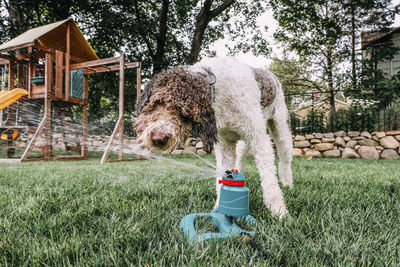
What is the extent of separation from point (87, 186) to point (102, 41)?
12.4 metres

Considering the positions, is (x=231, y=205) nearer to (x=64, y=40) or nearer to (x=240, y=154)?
(x=240, y=154)

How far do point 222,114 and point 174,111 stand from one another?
25.8 inches

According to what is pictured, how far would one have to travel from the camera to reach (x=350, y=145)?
8945 millimetres

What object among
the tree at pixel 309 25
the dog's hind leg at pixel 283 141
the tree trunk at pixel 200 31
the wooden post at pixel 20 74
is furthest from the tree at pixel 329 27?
the wooden post at pixel 20 74

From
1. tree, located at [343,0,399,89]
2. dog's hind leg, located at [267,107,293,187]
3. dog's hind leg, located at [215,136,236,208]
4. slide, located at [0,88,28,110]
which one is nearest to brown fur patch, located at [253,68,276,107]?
dog's hind leg, located at [267,107,293,187]

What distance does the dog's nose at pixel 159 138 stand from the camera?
125 centimetres

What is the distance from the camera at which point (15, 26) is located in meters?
11.3

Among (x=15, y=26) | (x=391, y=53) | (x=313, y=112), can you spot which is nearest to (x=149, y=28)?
(x=15, y=26)

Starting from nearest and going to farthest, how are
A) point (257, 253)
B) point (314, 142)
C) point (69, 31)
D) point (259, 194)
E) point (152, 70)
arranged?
1. point (257, 253)
2. point (259, 194)
3. point (69, 31)
4. point (314, 142)
5. point (152, 70)

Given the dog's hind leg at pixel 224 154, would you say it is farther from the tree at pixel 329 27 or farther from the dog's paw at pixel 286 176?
the tree at pixel 329 27

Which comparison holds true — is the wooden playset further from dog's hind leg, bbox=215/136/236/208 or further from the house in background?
the house in background

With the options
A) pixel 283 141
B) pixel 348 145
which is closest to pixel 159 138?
pixel 283 141

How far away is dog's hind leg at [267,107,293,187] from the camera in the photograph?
3.06 m

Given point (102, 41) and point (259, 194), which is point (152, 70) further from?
point (259, 194)
